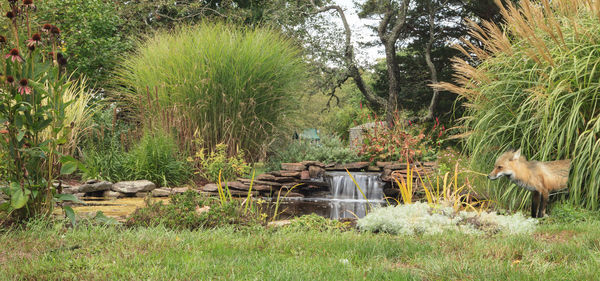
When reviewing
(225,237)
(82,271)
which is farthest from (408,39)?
(82,271)

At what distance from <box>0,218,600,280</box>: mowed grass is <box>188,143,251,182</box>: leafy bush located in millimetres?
3827

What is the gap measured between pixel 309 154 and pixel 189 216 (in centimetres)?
552

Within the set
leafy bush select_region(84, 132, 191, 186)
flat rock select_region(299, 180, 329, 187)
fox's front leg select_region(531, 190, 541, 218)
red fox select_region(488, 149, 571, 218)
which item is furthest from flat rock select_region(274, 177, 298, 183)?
fox's front leg select_region(531, 190, 541, 218)

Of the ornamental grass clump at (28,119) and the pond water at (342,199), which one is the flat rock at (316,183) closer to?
the pond water at (342,199)

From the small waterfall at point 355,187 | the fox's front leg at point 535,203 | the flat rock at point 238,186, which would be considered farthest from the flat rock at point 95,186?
the fox's front leg at point 535,203

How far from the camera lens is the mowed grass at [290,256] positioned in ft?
8.16

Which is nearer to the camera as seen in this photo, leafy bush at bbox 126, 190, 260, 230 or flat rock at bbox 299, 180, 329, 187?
leafy bush at bbox 126, 190, 260, 230

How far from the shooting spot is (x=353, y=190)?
791 cm

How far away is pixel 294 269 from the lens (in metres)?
2.59

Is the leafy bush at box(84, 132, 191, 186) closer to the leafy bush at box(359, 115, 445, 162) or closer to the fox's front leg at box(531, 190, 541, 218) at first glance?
the leafy bush at box(359, 115, 445, 162)

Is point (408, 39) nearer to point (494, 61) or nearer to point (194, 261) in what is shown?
point (494, 61)

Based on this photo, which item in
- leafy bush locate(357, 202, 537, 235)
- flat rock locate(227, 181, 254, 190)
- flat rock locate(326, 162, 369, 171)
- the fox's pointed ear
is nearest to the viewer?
leafy bush locate(357, 202, 537, 235)

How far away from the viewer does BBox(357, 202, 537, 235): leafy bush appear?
402cm

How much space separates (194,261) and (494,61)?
174 inches
